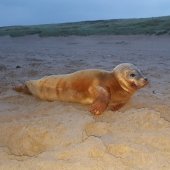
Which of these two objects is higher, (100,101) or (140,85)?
(140,85)

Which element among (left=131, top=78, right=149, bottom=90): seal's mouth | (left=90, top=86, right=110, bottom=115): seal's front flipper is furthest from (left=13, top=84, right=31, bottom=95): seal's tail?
(left=131, top=78, right=149, bottom=90): seal's mouth

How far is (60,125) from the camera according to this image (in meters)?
3.49

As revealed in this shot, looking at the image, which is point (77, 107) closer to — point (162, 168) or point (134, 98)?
point (134, 98)

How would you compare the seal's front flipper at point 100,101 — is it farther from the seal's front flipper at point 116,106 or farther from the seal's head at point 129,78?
the seal's head at point 129,78

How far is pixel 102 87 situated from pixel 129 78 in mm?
288

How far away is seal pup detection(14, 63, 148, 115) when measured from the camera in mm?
4133

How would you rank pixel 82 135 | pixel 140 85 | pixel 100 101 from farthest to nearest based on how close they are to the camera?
pixel 140 85, pixel 100 101, pixel 82 135

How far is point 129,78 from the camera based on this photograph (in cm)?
420

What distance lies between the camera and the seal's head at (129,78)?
4.16 m

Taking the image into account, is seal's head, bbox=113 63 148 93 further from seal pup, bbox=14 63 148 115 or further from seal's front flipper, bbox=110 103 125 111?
seal's front flipper, bbox=110 103 125 111

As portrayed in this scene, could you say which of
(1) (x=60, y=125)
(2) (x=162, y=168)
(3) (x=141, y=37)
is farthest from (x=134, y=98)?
(3) (x=141, y=37)

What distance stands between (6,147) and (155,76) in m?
3.52

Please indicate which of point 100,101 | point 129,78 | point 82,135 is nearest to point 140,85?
point 129,78

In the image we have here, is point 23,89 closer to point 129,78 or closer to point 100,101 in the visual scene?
point 100,101
